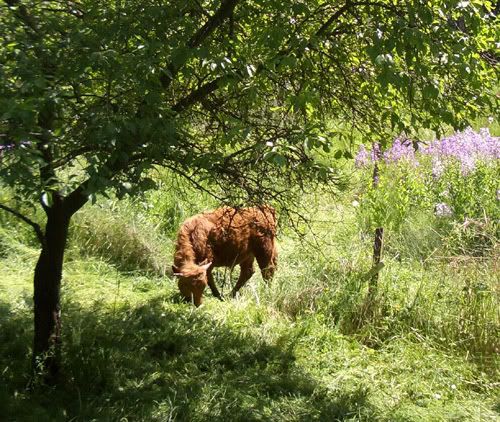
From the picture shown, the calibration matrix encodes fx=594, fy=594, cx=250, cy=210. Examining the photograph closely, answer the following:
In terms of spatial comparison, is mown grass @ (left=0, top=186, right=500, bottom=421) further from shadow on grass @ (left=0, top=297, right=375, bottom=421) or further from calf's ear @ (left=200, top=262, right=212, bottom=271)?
calf's ear @ (left=200, top=262, right=212, bottom=271)

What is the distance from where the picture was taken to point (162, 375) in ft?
15.0

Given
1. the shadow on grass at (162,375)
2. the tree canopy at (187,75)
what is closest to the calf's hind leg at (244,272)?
the shadow on grass at (162,375)

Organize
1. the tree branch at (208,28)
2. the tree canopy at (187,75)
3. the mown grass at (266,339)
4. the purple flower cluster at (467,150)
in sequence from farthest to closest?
the purple flower cluster at (467,150) < the mown grass at (266,339) < the tree branch at (208,28) < the tree canopy at (187,75)

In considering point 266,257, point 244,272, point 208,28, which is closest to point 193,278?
point 244,272

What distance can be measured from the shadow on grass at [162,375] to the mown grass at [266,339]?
12mm

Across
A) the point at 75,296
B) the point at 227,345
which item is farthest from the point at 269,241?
the point at 75,296

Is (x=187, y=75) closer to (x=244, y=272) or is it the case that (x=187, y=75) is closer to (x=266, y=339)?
(x=266, y=339)

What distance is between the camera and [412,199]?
8391 millimetres

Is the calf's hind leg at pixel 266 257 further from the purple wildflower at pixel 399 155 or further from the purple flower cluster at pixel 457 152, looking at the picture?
the purple wildflower at pixel 399 155

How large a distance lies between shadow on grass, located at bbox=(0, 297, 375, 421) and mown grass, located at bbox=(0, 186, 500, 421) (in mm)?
12

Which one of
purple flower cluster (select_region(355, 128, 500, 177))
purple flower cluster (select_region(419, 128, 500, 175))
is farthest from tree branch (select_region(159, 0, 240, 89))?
purple flower cluster (select_region(419, 128, 500, 175))

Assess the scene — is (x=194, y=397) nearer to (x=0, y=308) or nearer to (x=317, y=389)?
(x=317, y=389)

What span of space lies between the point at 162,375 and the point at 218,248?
1.78m

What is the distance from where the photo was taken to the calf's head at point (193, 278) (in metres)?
5.54
